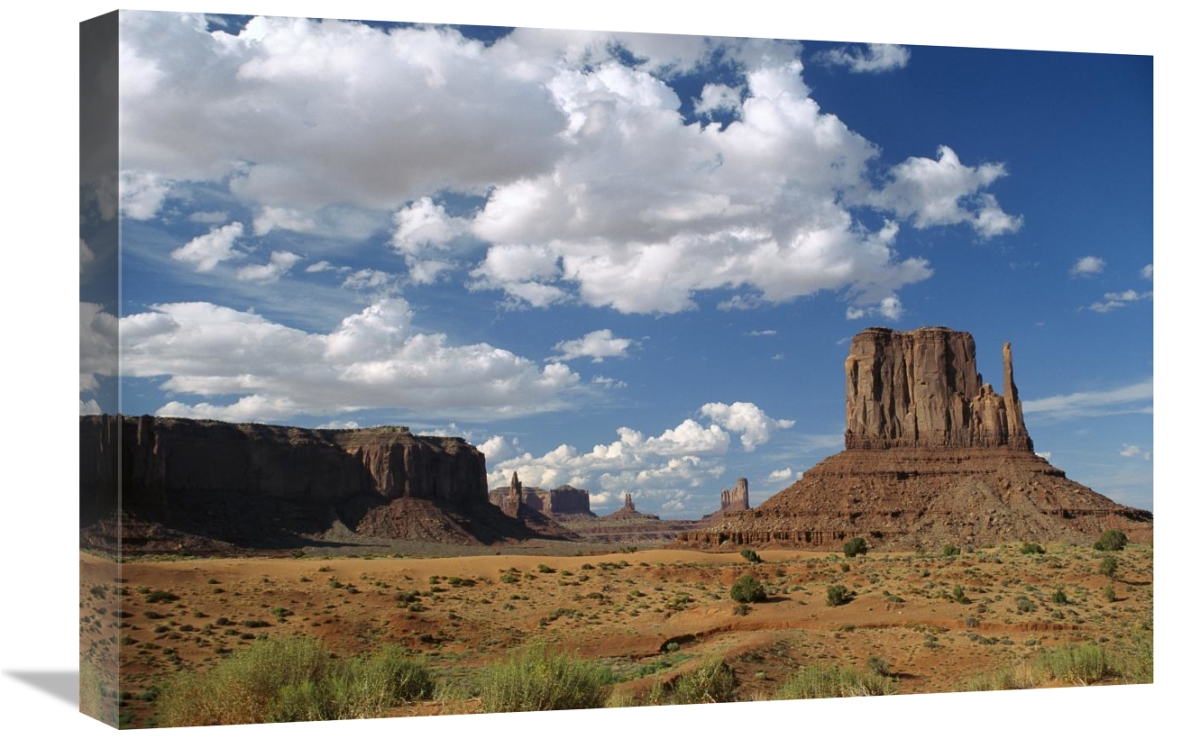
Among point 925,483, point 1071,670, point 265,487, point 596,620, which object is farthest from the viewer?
point 925,483

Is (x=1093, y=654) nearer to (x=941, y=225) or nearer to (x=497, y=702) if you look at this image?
(x=941, y=225)

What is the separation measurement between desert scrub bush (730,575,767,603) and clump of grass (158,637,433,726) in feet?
23.5

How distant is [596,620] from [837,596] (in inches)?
215

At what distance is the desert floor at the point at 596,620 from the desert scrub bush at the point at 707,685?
0.27 m

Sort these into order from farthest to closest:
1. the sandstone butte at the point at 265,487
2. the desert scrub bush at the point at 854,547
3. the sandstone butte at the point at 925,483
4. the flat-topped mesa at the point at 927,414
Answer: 1. the flat-topped mesa at the point at 927,414
2. the sandstone butte at the point at 925,483
3. the desert scrub bush at the point at 854,547
4. the sandstone butte at the point at 265,487

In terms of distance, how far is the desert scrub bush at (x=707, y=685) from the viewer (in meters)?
17.4

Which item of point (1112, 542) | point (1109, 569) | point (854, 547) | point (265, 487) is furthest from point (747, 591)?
point (1112, 542)

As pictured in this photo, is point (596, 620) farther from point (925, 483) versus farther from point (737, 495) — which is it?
point (925, 483)

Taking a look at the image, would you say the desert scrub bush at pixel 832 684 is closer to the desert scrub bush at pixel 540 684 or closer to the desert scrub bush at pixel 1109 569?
the desert scrub bush at pixel 540 684

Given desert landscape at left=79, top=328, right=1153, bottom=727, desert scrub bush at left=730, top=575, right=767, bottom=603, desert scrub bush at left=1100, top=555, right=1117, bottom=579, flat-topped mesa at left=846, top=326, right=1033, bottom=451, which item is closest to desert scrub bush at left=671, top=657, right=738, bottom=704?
desert landscape at left=79, top=328, right=1153, bottom=727

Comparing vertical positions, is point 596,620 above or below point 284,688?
below

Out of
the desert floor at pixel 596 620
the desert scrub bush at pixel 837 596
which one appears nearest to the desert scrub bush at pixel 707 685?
the desert floor at pixel 596 620

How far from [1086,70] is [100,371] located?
61.0 ft

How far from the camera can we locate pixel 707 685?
17.4 meters
